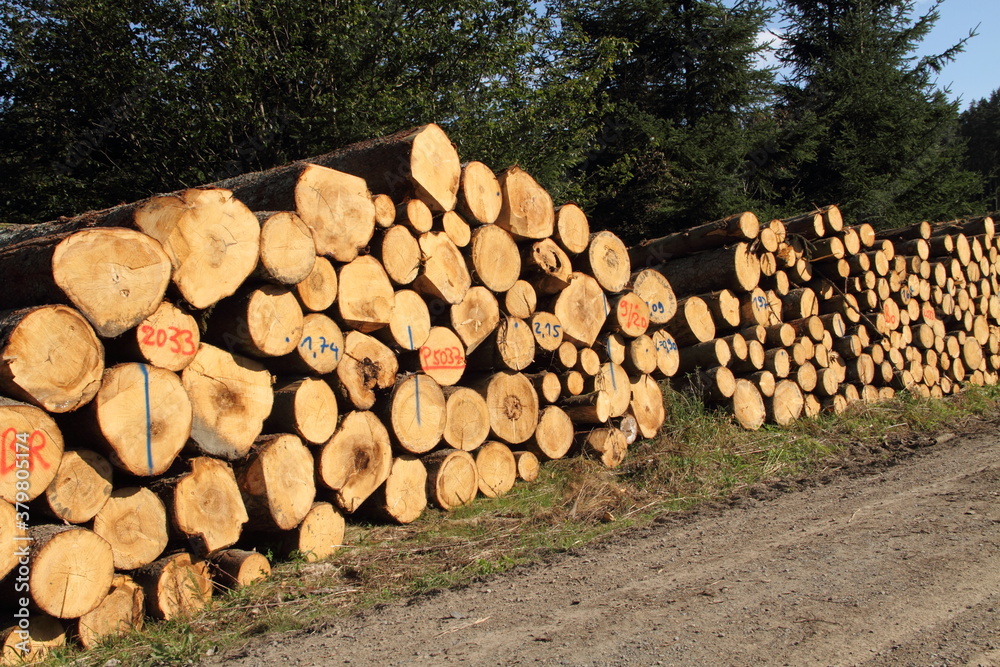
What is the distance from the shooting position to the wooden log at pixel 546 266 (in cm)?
609

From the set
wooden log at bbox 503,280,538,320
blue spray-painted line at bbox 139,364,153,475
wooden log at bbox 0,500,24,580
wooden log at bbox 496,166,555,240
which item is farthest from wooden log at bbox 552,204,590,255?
wooden log at bbox 0,500,24,580

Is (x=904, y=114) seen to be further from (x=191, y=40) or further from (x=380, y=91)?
(x=191, y=40)

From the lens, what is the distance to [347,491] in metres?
4.73

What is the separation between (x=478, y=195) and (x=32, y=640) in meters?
3.74

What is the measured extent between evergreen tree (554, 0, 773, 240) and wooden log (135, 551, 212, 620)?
1130 cm

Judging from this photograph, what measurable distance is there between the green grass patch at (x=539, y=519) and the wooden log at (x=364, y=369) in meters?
0.86

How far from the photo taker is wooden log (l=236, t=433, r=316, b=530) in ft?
13.7

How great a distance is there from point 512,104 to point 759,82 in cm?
589

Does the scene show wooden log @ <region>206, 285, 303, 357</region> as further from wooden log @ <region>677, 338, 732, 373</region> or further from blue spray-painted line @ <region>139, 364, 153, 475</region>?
wooden log @ <region>677, 338, 732, 373</region>

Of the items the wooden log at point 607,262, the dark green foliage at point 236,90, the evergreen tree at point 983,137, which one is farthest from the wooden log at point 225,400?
the evergreen tree at point 983,137

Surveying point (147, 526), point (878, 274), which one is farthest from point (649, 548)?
point (878, 274)

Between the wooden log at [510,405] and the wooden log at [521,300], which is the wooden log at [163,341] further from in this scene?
the wooden log at [521,300]

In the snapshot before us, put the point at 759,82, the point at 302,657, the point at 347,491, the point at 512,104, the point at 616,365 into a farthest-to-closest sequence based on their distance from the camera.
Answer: the point at 759,82 → the point at 512,104 → the point at 616,365 → the point at 347,491 → the point at 302,657

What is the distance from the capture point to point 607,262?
667 cm
